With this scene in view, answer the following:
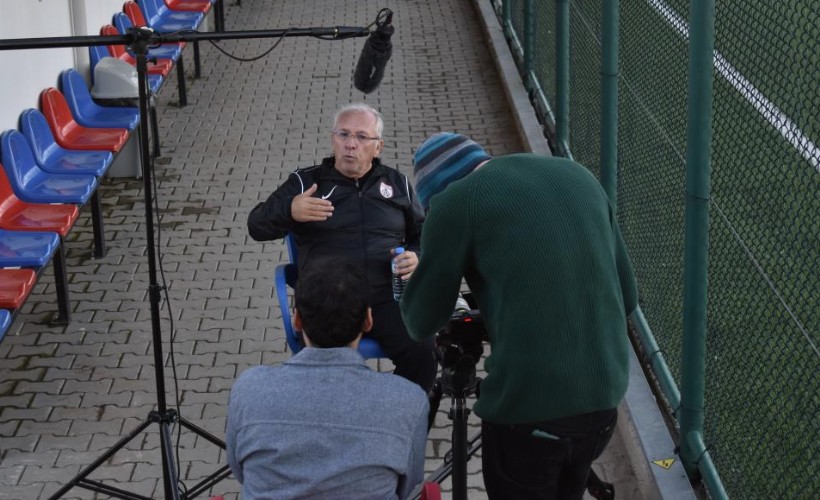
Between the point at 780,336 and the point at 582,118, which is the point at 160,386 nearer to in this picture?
the point at 780,336

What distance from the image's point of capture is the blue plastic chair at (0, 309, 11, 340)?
5455 mm

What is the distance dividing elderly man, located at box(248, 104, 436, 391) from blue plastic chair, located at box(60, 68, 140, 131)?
3.53 metres

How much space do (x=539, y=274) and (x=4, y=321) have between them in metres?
3.13

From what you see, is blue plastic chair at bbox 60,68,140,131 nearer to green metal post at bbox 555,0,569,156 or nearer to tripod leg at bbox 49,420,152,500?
green metal post at bbox 555,0,569,156

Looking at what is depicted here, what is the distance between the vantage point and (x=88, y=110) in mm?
8922

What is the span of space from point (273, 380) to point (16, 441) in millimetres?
2829

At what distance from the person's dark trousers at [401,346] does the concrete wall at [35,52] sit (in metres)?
Result: 3.28

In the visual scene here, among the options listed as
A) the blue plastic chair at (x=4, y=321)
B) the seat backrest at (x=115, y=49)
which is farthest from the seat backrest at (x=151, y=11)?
the blue plastic chair at (x=4, y=321)

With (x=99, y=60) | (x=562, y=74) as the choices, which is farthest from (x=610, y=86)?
(x=99, y=60)

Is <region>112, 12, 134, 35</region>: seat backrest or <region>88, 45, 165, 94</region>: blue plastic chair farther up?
<region>112, 12, 134, 35</region>: seat backrest

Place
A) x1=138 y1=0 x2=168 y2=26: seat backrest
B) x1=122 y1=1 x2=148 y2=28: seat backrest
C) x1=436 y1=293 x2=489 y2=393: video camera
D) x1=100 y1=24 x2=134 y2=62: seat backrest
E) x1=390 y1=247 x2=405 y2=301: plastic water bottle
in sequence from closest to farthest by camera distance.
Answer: x1=436 y1=293 x2=489 y2=393: video camera < x1=390 y1=247 x2=405 y2=301: plastic water bottle < x1=100 y1=24 x2=134 y2=62: seat backrest < x1=122 y1=1 x2=148 y2=28: seat backrest < x1=138 y1=0 x2=168 y2=26: seat backrest

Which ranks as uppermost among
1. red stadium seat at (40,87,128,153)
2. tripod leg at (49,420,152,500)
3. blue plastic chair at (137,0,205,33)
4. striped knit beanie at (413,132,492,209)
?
striped knit beanie at (413,132,492,209)

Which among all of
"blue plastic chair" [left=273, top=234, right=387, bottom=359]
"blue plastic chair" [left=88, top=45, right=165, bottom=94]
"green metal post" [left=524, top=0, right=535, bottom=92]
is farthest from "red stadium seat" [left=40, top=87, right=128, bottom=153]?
"green metal post" [left=524, top=0, right=535, bottom=92]

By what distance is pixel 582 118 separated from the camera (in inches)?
308
